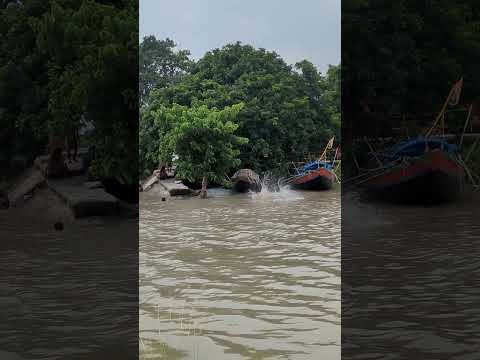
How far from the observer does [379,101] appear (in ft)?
25.3

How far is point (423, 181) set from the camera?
313 inches

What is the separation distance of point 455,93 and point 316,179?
300 inches

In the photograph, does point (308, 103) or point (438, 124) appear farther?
point (308, 103)

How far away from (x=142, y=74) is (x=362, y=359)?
52.8 ft

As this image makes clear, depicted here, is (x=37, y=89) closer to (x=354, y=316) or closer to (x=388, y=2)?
(x=354, y=316)

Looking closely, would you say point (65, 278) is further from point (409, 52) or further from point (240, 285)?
point (409, 52)

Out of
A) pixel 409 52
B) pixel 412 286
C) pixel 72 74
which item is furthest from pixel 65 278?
pixel 409 52

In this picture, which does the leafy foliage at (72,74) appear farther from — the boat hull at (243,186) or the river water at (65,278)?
the boat hull at (243,186)

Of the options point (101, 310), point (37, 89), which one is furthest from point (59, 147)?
point (101, 310)

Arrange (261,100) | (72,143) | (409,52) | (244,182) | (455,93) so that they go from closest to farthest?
(72,143), (455,93), (409,52), (244,182), (261,100)

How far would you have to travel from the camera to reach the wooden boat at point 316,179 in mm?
14148

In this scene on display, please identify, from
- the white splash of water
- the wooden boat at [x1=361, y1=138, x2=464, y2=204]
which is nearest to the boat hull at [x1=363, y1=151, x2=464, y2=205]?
the wooden boat at [x1=361, y1=138, x2=464, y2=204]

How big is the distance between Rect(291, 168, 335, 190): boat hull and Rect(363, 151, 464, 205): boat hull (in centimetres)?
592

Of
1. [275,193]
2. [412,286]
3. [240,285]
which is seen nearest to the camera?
[412,286]
